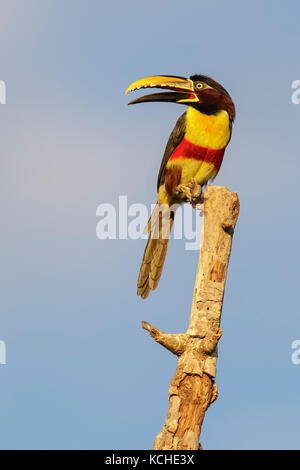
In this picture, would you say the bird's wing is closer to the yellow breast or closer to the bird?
the bird

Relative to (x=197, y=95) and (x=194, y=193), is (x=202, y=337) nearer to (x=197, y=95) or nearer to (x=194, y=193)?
(x=194, y=193)

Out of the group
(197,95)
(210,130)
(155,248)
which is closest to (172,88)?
(197,95)

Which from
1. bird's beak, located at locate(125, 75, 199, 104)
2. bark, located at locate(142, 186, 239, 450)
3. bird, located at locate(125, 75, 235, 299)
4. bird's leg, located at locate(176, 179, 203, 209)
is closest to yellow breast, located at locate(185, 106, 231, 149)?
bird, located at locate(125, 75, 235, 299)

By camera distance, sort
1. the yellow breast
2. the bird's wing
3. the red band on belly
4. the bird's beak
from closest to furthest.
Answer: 1. the bird's beak
2. the yellow breast
3. the red band on belly
4. the bird's wing

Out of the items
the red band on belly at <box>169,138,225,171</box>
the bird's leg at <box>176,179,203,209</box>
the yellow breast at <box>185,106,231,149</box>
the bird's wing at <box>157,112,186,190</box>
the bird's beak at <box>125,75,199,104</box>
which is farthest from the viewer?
the bird's wing at <box>157,112,186,190</box>

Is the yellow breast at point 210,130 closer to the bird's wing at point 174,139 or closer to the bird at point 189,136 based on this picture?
the bird at point 189,136

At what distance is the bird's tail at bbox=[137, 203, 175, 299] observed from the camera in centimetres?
1201

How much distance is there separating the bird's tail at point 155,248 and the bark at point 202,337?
2.27 m

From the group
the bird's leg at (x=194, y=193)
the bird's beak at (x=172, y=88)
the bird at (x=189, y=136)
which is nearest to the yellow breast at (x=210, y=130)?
the bird at (x=189, y=136)
